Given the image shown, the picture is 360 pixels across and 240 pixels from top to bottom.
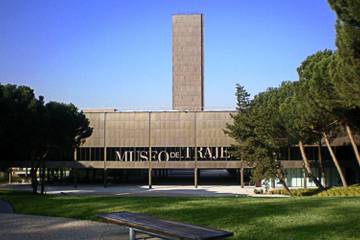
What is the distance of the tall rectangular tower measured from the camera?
8850 cm

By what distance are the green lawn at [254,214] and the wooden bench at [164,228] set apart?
1.92m

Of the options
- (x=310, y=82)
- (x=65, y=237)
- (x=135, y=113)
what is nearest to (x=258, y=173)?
(x=310, y=82)

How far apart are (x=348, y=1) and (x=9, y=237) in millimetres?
10466

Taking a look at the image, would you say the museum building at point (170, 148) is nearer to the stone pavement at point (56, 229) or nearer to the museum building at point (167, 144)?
the museum building at point (167, 144)

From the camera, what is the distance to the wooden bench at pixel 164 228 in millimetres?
7777

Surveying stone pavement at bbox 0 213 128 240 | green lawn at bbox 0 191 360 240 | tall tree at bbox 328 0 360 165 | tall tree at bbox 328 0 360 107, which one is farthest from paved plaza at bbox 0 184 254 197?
stone pavement at bbox 0 213 128 240

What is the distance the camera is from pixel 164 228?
8.59m

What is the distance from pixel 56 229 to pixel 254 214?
4.76 m

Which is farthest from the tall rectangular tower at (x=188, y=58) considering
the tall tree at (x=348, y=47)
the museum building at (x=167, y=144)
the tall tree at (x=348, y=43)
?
the tall tree at (x=348, y=43)

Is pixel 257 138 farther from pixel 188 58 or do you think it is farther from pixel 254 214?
pixel 188 58

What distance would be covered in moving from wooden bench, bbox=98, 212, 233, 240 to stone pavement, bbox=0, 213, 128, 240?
92 centimetres

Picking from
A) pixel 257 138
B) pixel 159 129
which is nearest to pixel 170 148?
pixel 159 129

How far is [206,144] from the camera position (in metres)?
63.8

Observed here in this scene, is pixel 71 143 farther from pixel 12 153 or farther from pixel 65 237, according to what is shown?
pixel 65 237
